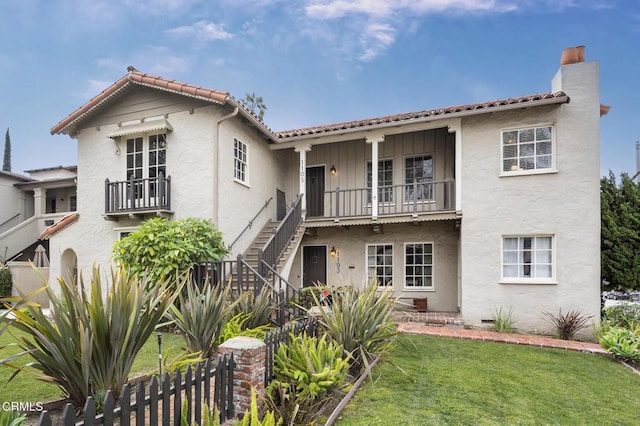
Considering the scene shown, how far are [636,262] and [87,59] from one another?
30.4 metres

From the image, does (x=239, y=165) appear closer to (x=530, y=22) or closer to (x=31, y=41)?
(x=530, y=22)

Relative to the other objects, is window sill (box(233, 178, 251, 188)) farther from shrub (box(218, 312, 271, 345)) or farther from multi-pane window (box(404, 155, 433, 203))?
multi-pane window (box(404, 155, 433, 203))

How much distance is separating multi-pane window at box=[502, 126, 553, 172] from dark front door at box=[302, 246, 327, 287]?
6.90m

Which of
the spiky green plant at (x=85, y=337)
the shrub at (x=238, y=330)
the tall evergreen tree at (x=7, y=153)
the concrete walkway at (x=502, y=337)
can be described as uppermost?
the tall evergreen tree at (x=7, y=153)

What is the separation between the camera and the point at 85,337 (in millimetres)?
3322

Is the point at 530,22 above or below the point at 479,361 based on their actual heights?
above

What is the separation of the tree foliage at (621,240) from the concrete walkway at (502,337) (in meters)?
3.72

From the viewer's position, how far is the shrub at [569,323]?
8938 millimetres

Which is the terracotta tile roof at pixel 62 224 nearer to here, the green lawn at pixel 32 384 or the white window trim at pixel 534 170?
the green lawn at pixel 32 384

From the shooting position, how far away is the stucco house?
369 inches

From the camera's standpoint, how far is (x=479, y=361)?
21.7 ft

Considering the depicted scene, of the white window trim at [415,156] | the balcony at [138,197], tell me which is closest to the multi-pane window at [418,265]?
the white window trim at [415,156]

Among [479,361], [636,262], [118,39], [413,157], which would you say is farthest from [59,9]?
[636,262]

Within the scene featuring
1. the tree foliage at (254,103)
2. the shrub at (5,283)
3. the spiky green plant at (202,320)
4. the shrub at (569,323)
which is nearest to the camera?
the spiky green plant at (202,320)
